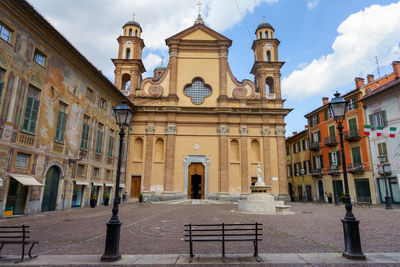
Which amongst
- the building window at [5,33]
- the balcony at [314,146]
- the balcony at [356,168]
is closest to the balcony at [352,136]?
the balcony at [356,168]

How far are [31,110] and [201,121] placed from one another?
18.6 m

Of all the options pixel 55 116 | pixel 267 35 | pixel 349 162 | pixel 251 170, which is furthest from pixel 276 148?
pixel 55 116

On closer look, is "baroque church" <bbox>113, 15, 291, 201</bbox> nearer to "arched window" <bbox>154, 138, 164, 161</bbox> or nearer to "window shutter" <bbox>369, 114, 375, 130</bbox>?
"arched window" <bbox>154, 138, 164, 161</bbox>

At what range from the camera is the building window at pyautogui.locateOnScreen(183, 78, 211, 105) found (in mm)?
30969

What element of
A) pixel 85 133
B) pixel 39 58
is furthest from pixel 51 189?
pixel 39 58

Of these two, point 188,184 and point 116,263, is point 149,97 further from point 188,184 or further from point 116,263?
point 116,263

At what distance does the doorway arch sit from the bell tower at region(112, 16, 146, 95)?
16095mm

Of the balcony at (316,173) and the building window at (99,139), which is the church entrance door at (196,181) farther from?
the balcony at (316,173)

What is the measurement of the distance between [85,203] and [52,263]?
618 inches

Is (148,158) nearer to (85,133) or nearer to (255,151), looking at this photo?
(85,133)

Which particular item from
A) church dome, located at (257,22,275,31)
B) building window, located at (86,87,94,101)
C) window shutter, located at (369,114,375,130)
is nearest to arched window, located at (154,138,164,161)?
building window, located at (86,87,94,101)

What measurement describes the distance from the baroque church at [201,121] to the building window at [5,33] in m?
17.2

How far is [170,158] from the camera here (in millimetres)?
28594

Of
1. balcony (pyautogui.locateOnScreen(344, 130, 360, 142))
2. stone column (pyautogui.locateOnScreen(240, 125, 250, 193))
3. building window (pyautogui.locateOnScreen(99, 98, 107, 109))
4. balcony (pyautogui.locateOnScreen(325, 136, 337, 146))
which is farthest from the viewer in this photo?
balcony (pyautogui.locateOnScreen(325, 136, 337, 146))
